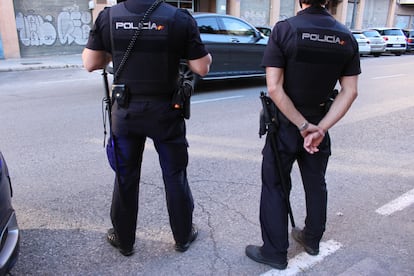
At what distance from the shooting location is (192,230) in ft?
9.97

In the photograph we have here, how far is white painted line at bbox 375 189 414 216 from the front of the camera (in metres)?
3.55

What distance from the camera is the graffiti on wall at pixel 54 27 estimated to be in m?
17.1

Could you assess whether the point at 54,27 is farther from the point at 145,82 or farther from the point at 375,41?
the point at 145,82

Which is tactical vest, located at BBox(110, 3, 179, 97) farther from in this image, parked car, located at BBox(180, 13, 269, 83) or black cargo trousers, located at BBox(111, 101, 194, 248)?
parked car, located at BBox(180, 13, 269, 83)

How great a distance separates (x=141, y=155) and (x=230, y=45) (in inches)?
280

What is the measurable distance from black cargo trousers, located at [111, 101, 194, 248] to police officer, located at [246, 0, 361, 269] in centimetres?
55

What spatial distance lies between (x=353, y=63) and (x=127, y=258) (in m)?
2.01

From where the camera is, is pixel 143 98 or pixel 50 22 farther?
pixel 50 22

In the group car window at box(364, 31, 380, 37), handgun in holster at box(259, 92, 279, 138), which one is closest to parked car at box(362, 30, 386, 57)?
car window at box(364, 31, 380, 37)

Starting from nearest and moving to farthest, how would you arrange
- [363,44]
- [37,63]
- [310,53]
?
[310,53]
[37,63]
[363,44]

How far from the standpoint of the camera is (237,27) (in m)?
9.57

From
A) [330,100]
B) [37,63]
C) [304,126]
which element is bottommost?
[37,63]

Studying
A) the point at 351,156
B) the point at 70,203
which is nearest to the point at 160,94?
the point at 70,203

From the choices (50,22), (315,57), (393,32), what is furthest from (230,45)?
(393,32)
